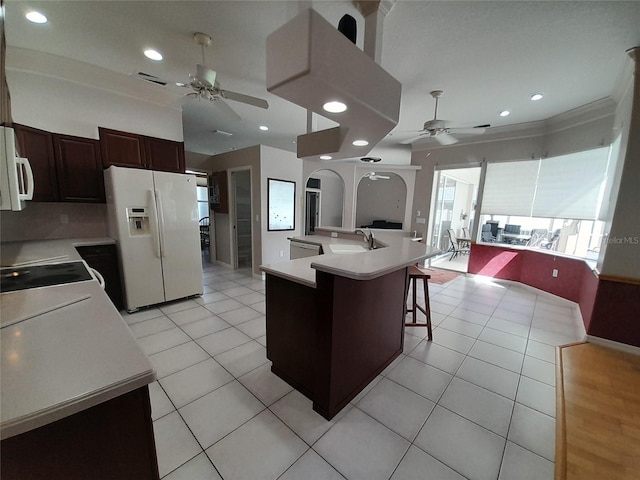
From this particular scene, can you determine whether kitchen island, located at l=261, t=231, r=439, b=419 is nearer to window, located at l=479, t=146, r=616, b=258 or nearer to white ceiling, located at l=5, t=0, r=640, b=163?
white ceiling, located at l=5, t=0, r=640, b=163

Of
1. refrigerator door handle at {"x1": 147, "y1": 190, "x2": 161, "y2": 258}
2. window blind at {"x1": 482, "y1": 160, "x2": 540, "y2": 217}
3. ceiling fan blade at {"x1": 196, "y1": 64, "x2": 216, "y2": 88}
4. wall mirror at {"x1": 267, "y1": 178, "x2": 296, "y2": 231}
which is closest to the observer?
ceiling fan blade at {"x1": 196, "y1": 64, "x2": 216, "y2": 88}

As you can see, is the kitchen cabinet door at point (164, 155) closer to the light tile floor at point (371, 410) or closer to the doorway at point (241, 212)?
the doorway at point (241, 212)

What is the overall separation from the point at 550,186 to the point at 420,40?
11.9 ft

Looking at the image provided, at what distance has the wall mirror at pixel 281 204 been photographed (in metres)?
4.68

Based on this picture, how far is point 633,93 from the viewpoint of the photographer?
236 cm

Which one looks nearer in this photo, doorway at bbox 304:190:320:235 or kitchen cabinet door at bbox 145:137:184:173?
kitchen cabinet door at bbox 145:137:184:173

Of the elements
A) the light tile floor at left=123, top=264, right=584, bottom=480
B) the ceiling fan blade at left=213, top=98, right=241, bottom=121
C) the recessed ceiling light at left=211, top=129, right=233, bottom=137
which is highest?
the recessed ceiling light at left=211, top=129, right=233, bottom=137

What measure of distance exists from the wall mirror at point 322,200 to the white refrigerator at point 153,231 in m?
4.29

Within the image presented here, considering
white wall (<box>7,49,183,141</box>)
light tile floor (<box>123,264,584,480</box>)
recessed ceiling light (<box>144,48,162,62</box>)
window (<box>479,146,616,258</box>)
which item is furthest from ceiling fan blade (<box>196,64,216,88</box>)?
window (<box>479,146,616,258</box>)

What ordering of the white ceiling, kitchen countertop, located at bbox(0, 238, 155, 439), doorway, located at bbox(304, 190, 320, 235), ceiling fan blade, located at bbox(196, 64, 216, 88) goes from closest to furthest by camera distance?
1. kitchen countertop, located at bbox(0, 238, 155, 439)
2. the white ceiling
3. ceiling fan blade, located at bbox(196, 64, 216, 88)
4. doorway, located at bbox(304, 190, 320, 235)

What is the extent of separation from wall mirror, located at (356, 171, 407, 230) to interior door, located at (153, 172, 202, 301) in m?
6.23

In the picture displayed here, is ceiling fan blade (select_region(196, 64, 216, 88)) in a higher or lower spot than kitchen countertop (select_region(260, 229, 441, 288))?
higher

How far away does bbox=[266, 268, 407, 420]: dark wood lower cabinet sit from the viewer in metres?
1.61

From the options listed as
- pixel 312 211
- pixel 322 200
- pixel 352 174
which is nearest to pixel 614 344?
pixel 352 174
